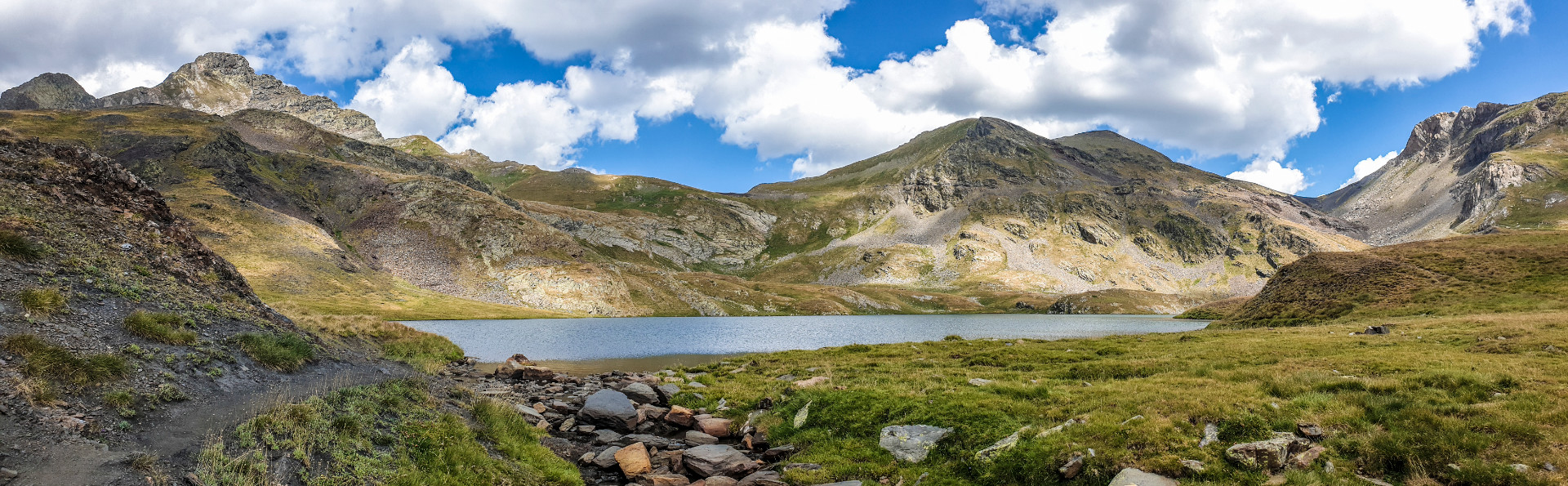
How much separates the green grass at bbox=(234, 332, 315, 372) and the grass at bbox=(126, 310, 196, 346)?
182 cm

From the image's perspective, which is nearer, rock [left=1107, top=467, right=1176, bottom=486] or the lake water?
rock [left=1107, top=467, right=1176, bottom=486]

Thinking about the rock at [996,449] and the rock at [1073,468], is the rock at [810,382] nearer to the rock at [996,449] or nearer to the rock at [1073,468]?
the rock at [996,449]

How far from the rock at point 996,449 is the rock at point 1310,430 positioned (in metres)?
5.77

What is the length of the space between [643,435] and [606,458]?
118 inches

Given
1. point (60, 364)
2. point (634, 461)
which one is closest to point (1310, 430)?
point (634, 461)

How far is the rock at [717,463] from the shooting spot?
17328 millimetres

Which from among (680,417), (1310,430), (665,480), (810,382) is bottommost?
(665,480)

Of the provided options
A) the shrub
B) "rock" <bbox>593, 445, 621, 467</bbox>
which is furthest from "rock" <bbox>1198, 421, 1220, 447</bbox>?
the shrub

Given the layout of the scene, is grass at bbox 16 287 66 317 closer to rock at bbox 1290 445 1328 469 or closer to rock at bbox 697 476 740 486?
rock at bbox 697 476 740 486

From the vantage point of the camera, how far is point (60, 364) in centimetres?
1230

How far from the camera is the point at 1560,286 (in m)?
43.2

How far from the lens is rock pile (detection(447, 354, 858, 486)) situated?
17.6m

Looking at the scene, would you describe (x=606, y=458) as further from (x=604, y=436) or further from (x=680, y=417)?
(x=680, y=417)

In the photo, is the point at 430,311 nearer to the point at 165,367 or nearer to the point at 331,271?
the point at 331,271
